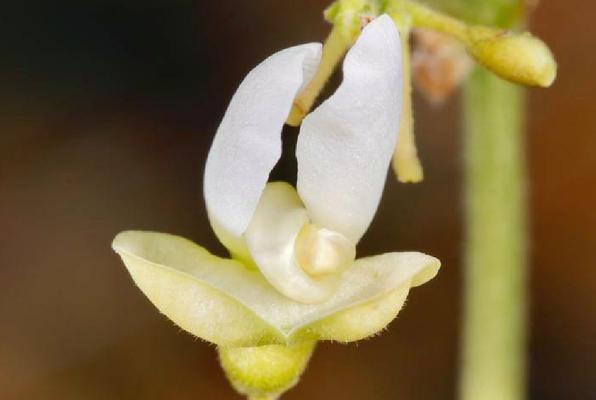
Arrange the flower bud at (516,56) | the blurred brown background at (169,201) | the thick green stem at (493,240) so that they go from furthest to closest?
the blurred brown background at (169,201) < the thick green stem at (493,240) < the flower bud at (516,56)

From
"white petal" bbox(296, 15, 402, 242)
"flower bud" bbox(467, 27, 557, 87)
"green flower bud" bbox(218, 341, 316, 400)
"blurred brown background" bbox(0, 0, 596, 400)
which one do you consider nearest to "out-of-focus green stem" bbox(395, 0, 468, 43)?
"flower bud" bbox(467, 27, 557, 87)

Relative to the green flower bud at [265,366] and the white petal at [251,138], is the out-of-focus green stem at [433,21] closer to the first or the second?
the white petal at [251,138]

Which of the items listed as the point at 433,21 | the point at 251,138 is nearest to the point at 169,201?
the point at 433,21

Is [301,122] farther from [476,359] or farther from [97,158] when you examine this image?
[97,158]

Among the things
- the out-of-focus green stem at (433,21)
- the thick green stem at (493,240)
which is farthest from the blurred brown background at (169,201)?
the out-of-focus green stem at (433,21)

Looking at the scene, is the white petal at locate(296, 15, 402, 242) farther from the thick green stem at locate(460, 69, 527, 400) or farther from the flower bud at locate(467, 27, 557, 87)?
the thick green stem at locate(460, 69, 527, 400)

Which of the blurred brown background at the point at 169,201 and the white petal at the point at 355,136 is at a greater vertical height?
the white petal at the point at 355,136
